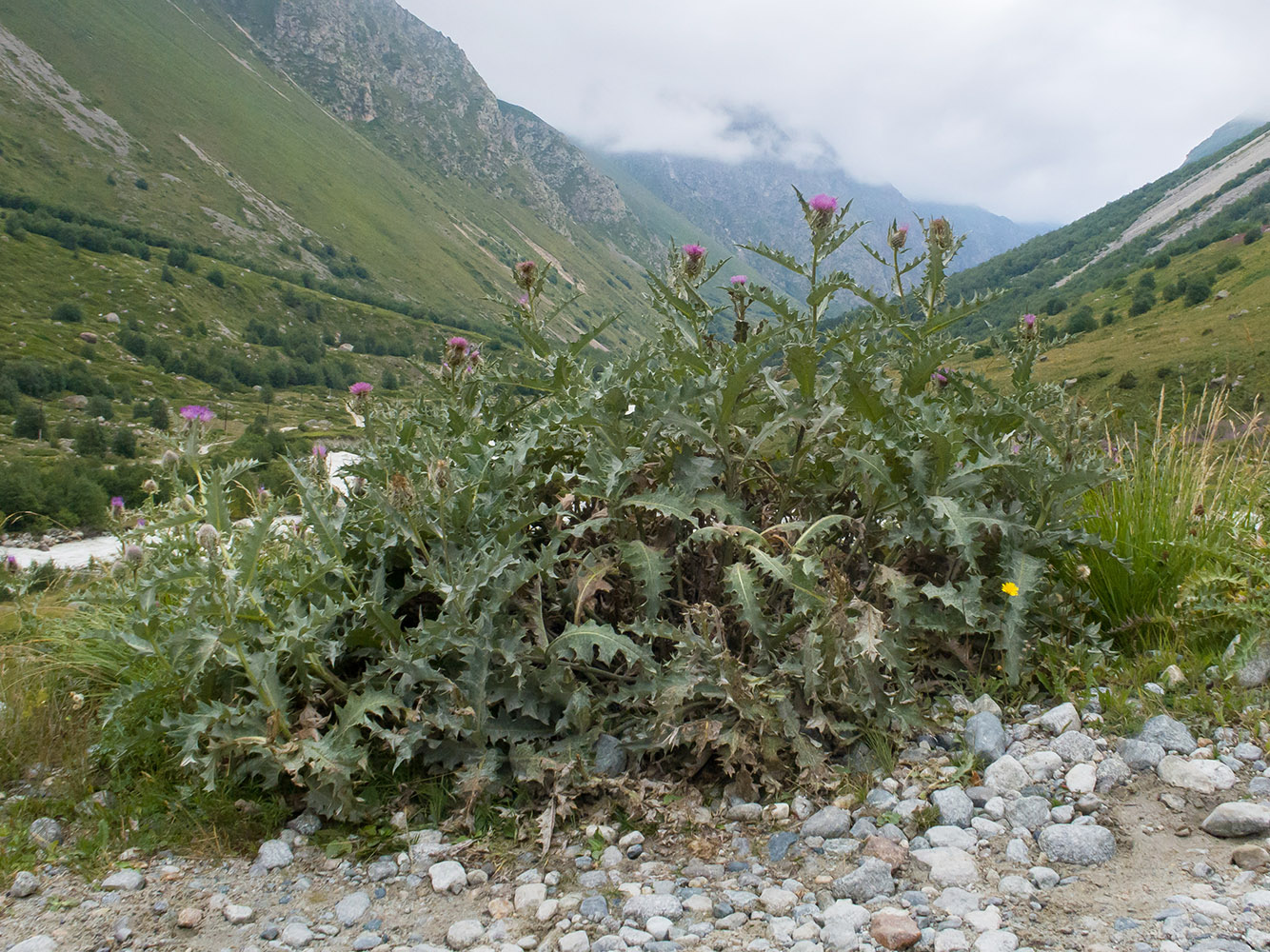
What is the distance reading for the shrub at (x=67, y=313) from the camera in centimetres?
12462

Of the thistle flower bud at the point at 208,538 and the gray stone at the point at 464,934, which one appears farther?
the thistle flower bud at the point at 208,538

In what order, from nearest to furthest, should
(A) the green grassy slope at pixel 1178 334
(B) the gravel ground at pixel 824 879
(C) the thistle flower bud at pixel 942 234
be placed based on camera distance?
(B) the gravel ground at pixel 824 879 < (C) the thistle flower bud at pixel 942 234 < (A) the green grassy slope at pixel 1178 334

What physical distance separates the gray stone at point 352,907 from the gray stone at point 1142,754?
9.92 feet

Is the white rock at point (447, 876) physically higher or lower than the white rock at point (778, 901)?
lower

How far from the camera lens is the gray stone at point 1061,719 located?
329 cm

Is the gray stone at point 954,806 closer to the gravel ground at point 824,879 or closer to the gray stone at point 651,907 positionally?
the gravel ground at point 824,879

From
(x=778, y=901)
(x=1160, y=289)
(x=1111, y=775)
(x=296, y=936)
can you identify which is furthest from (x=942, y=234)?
(x=1160, y=289)

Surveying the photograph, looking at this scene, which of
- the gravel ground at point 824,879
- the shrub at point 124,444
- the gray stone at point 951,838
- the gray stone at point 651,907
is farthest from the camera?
the shrub at point 124,444

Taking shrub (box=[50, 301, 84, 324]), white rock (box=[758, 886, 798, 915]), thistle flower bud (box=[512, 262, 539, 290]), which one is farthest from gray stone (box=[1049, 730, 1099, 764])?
shrub (box=[50, 301, 84, 324])

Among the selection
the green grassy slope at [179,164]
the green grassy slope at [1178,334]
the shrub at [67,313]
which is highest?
the green grassy slope at [1178,334]

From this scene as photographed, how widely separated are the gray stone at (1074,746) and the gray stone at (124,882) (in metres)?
3.70

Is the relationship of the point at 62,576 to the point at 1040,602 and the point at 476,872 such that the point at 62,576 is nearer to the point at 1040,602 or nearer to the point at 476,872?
the point at 476,872

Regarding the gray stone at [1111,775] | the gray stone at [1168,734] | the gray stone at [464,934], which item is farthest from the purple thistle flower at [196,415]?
the gray stone at [1168,734]

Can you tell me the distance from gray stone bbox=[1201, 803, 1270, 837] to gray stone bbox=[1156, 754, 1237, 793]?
9.2 inches
